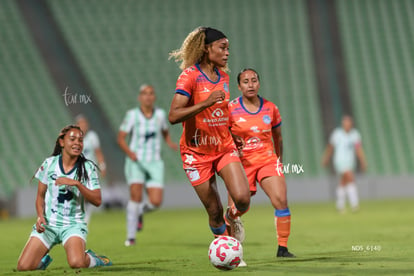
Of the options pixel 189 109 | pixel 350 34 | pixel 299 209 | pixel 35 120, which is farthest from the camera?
pixel 350 34

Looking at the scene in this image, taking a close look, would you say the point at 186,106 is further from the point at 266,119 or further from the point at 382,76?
the point at 382,76

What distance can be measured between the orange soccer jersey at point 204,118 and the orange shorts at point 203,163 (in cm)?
4

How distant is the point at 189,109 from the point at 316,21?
2325 centimetres

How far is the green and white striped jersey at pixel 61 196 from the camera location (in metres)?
7.71

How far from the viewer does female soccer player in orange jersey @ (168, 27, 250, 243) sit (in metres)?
6.88

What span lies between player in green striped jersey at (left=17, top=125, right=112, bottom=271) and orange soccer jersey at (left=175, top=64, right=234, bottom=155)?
1.24 meters

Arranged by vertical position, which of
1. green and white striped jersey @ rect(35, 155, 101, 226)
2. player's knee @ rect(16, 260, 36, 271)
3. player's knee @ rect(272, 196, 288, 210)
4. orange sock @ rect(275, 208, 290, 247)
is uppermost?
green and white striped jersey @ rect(35, 155, 101, 226)

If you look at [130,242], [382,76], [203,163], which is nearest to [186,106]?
[203,163]

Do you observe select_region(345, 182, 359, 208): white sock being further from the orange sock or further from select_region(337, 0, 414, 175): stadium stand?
the orange sock

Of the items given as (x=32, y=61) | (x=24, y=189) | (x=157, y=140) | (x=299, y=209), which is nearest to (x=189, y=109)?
(x=157, y=140)

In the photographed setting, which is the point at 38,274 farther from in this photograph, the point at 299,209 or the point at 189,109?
the point at 299,209

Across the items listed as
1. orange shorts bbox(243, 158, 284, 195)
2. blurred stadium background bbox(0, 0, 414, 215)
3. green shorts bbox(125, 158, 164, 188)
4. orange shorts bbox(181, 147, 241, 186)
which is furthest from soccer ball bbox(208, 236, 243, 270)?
blurred stadium background bbox(0, 0, 414, 215)

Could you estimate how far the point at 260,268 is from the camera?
7027 mm

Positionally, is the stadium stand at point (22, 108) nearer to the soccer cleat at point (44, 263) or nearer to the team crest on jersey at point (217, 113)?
the soccer cleat at point (44, 263)
